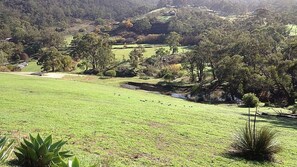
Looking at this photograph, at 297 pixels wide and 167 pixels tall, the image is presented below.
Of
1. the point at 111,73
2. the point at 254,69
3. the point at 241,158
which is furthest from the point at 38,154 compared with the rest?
the point at 111,73

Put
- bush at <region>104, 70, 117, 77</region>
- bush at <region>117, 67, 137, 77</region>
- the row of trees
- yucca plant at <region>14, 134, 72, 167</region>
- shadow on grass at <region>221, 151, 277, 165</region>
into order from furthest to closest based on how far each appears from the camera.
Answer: bush at <region>117, 67, 137, 77</region> < bush at <region>104, 70, 117, 77</region> < the row of trees < shadow on grass at <region>221, 151, 277, 165</region> < yucca plant at <region>14, 134, 72, 167</region>

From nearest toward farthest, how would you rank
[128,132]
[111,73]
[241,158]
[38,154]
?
1. [38,154]
2. [241,158]
3. [128,132]
4. [111,73]

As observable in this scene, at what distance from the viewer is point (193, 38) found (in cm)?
12200

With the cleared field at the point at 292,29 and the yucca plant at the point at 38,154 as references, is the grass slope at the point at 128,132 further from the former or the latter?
the cleared field at the point at 292,29

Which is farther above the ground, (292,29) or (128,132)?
(292,29)

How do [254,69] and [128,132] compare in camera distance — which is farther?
[254,69]

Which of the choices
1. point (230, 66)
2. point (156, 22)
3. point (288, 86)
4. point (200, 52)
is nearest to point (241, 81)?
point (230, 66)

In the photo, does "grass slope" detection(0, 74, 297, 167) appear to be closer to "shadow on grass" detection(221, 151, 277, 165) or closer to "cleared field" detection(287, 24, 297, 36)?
"shadow on grass" detection(221, 151, 277, 165)

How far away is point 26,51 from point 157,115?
100 m

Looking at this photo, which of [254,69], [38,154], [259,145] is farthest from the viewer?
[254,69]

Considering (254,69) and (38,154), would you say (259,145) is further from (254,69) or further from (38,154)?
(254,69)

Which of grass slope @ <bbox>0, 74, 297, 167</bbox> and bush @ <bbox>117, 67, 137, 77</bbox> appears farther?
bush @ <bbox>117, 67, 137, 77</bbox>

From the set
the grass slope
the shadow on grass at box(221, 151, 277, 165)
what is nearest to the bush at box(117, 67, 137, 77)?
the grass slope

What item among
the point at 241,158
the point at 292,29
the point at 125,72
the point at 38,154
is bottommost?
the point at 241,158
